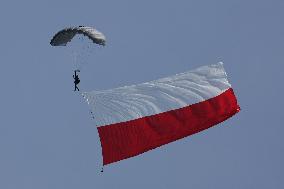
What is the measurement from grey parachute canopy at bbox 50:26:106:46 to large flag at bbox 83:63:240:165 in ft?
8.07

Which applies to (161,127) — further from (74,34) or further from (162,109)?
(74,34)

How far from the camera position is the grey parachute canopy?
47.0 m

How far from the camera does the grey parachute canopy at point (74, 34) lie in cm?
4700

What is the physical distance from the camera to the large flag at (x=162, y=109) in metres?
46.0

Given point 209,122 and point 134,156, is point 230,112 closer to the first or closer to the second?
point 209,122

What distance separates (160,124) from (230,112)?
10.5 ft

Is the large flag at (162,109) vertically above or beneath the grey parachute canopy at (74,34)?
beneath

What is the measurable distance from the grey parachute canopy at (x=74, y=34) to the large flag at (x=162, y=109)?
246 cm

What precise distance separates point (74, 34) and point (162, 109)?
517 cm

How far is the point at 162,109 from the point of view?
47.3 metres

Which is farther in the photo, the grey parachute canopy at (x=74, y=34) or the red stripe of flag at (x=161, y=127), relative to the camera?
the grey parachute canopy at (x=74, y=34)

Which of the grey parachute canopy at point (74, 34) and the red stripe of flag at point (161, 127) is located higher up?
the grey parachute canopy at point (74, 34)

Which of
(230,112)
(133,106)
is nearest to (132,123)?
(133,106)

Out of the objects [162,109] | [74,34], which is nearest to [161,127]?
[162,109]
